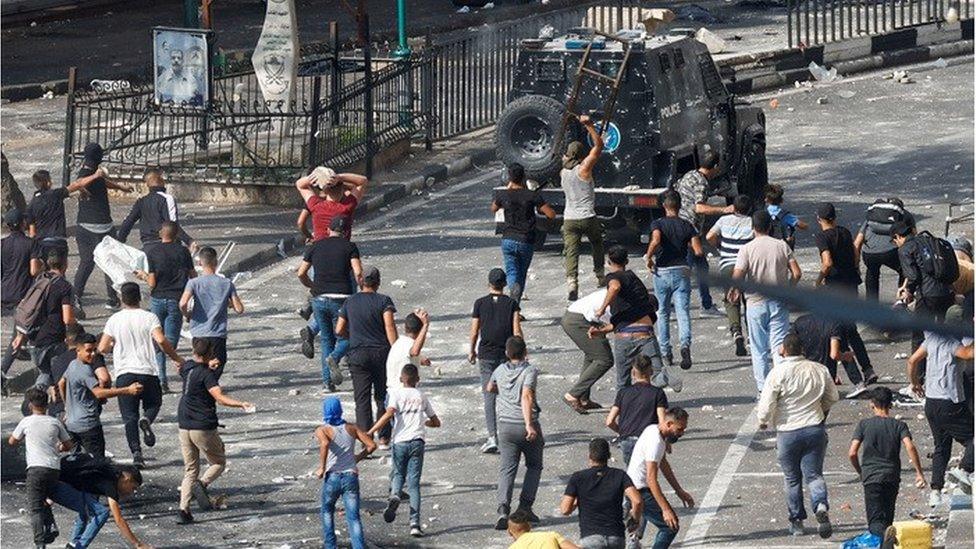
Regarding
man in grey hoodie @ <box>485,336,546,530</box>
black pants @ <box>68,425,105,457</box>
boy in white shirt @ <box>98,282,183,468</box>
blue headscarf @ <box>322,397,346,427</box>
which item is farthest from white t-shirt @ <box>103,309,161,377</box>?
man in grey hoodie @ <box>485,336,546,530</box>

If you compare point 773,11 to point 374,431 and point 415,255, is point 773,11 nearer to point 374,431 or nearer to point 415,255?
point 415,255

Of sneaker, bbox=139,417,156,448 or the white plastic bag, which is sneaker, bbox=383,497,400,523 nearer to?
sneaker, bbox=139,417,156,448

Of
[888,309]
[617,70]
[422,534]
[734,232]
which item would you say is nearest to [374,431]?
[422,534]

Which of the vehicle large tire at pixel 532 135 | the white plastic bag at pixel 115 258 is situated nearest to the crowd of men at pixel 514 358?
the white plastic bag at pixel 115 258

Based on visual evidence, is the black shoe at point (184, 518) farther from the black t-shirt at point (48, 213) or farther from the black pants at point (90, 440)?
the black t-shirt at point (48, 213)

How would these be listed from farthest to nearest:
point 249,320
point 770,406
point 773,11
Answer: point 773,11 < point 249,320 < point 770,406

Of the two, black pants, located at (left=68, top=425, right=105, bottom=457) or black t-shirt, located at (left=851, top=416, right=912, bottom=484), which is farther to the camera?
black pants, located at (left=68, top=425, right=105, bottom=457)

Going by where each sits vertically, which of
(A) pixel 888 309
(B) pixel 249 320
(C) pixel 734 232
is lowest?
(B) pixel 249 320

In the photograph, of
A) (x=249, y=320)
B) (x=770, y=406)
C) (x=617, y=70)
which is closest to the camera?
(x=770, y=406)

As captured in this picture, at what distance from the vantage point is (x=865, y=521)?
11.6 metres

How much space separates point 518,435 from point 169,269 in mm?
4116

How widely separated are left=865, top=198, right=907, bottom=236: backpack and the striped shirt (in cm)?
121

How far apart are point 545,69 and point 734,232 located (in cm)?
425

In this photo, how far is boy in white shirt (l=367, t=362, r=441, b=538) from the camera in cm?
1161
